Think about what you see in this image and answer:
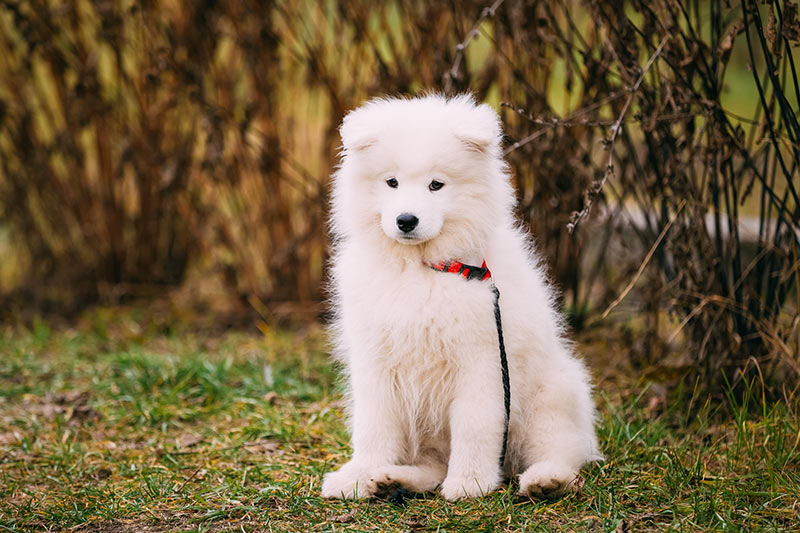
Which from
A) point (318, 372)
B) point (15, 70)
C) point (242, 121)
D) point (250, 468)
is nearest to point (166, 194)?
point (242, 121)

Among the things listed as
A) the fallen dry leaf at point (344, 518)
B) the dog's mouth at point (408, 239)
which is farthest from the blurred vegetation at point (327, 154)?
the fallen dry leaf at point (344, 518)

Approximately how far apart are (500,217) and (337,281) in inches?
25.5

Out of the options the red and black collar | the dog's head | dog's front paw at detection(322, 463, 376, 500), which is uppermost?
the dog's head

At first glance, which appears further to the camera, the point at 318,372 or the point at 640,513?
the point at 318,372

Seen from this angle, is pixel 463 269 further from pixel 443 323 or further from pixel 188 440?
pixel 188 440

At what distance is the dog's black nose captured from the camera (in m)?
2.67

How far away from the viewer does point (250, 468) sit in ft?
10.5

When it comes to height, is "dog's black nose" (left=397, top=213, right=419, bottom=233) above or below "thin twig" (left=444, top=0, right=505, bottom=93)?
below

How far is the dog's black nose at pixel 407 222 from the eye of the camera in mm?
2666

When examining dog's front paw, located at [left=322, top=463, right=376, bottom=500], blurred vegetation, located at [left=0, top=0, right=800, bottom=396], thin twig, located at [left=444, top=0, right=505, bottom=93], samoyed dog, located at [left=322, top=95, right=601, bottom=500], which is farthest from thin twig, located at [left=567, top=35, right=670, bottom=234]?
dog's front paw, located at [left=322, top=463, right=376, bottom=500]

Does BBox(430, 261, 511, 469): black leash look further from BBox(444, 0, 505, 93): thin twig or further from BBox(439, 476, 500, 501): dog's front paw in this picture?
BBox(444, 0, 505, 93): thin twig

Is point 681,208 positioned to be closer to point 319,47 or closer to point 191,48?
point 319,47

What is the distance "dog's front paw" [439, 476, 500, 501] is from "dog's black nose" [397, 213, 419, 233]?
2.79 ft

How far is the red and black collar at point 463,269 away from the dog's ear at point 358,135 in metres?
0.47
